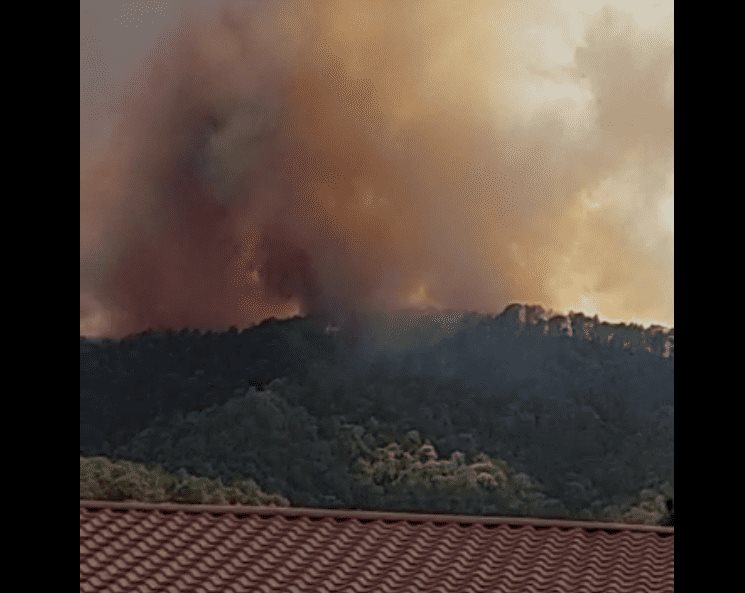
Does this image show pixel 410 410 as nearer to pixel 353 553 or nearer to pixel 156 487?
pixel 156 487

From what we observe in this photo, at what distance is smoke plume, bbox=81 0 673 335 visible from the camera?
7.53 meters

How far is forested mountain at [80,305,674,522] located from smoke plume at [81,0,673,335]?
0.59 ft

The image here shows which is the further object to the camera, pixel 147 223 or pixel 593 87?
pixel 147 223

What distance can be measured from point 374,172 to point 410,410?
1.44m

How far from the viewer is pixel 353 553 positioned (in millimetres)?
4898

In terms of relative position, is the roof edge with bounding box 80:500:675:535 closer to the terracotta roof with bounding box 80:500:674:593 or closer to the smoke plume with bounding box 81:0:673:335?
the terracotta roof with bounding box 80:500:674:593

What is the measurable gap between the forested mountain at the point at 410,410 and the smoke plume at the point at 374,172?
18cm

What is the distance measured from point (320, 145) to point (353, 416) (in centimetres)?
164

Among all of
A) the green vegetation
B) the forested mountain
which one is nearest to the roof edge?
the forested mountain

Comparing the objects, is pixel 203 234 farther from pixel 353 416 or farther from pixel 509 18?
pixel 509 18

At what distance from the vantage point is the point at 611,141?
7.53m

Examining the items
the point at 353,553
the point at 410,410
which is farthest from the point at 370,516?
the point at 410,410
